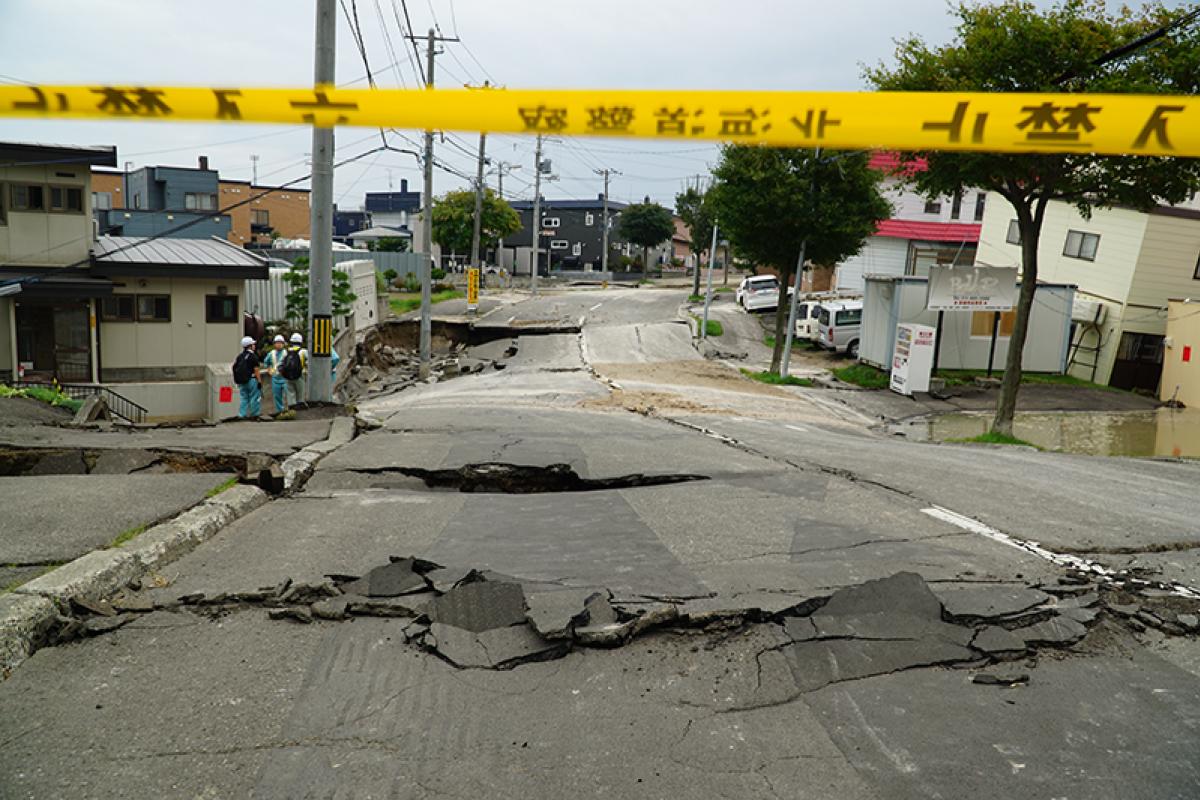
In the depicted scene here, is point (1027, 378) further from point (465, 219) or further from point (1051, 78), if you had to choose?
point (465, 219)

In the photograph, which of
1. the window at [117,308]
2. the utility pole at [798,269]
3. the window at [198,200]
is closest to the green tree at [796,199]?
the utility pole at [798,269]

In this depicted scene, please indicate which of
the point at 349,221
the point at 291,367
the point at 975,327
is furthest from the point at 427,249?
the point at 349,221

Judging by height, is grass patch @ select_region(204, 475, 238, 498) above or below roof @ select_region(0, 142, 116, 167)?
below

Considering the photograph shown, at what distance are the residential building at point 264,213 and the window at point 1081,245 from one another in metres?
51.2

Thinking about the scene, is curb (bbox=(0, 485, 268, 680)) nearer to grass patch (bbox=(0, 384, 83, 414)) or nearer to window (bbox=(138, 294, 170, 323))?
grass patch (bbox=(0, 384, 83, 414))

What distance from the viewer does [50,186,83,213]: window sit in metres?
19.4

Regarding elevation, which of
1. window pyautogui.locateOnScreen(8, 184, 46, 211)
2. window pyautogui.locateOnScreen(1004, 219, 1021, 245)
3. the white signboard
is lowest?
the white signboard

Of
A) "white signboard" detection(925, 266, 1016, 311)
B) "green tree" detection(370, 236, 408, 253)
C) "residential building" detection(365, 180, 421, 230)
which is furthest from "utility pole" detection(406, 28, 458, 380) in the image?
"residential building" detection(365, 180, 421, 230)

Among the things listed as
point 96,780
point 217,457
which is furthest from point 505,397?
point 96,780

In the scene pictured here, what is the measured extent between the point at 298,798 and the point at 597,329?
30.7 meters

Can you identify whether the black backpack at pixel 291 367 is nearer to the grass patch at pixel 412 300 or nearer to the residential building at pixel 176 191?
the grass patch at pixel 412 300

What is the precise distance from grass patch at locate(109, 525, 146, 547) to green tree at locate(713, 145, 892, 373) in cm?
2055

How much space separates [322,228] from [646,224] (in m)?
59.2

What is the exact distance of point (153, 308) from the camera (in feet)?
68.4
